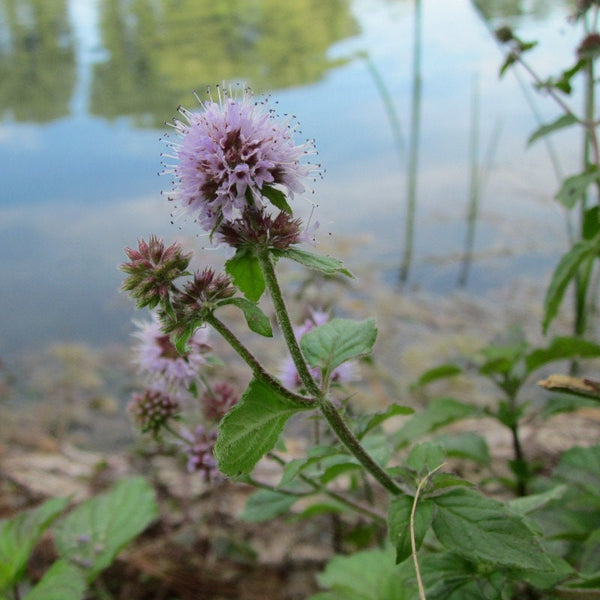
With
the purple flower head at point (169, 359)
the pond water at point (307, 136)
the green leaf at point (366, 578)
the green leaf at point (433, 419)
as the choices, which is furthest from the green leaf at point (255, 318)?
the pond water at point (307, 136)

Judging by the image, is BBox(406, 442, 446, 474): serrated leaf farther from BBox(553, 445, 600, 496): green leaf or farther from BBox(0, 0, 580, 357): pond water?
BBox(0, 0, 580, 357): pond water

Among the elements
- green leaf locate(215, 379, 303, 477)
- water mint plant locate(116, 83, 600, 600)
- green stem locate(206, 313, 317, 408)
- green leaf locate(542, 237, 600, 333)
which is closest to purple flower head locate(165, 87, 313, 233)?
water mint plant locate(116, 83, 600, 600)

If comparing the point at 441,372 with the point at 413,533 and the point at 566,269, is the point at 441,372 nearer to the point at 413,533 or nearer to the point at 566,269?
the point at 566,269

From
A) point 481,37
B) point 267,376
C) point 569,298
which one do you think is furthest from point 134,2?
point 267,376


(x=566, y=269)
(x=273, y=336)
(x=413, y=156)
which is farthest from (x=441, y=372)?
(x=413, y=156)

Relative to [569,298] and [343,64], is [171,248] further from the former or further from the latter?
[343,64]

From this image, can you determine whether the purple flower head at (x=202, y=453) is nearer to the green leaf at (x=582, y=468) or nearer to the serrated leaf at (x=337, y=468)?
the serrated leaf at (x=337, y=468)
